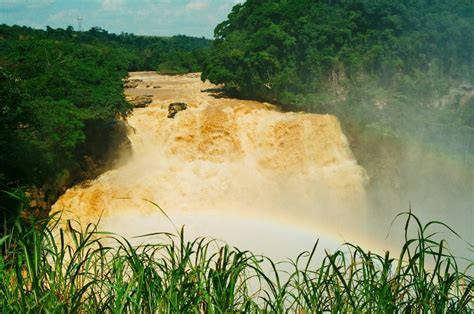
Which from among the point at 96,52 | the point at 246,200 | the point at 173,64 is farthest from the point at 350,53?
the point at 173,64

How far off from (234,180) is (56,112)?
16.2ft

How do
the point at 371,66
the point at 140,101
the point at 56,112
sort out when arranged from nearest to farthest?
1. the point at 56,112
2. the point at 140,101
3. the point at 371,66

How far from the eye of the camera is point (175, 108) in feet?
51.1

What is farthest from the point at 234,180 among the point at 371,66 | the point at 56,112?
the point at 371,66

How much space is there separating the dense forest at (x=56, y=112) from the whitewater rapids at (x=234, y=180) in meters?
0.77

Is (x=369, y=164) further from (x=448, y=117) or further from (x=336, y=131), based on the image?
(x=448, y=117)

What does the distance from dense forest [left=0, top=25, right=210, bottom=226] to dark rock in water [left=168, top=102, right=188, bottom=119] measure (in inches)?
57.5

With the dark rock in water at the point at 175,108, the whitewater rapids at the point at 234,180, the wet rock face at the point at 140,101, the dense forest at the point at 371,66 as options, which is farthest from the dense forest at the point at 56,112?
the dense forest at the point at 371,66

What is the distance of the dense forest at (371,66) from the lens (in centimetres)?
1567

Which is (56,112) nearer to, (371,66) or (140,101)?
(140,101)

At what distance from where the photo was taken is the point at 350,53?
18094mm

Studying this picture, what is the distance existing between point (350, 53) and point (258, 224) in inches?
341

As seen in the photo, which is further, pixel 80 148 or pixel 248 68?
pixel 248 68

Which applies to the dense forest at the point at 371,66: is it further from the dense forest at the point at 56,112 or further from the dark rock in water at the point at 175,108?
the dense forest at the point at 56,112
